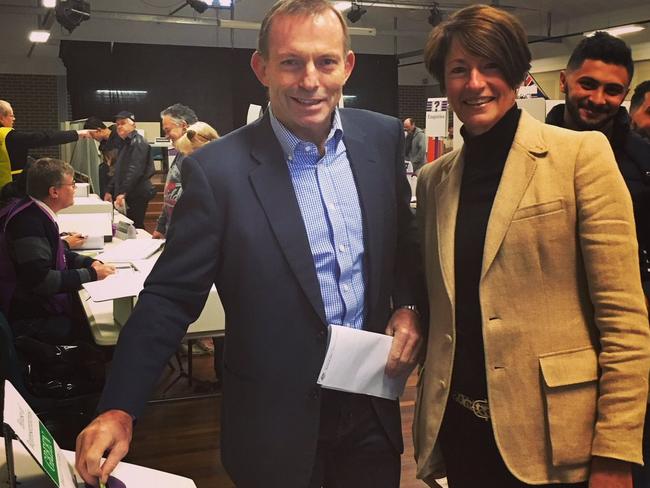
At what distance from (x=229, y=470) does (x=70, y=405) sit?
147cm

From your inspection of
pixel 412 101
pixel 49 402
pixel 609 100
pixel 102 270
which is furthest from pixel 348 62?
pixel 412 101

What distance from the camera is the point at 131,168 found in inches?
281

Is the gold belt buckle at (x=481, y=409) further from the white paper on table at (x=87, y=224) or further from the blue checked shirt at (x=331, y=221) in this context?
the white paper on table at (x=87, y=224)

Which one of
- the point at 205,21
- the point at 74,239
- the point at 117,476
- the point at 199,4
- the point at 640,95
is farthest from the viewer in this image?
the point at 205,21

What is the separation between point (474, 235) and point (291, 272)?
352 millimetres

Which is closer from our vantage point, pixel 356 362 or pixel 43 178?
pixel 356 362

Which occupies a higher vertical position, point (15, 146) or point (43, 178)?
point (15, 146)

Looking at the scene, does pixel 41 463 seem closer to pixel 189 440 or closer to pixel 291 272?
pixel 291 272

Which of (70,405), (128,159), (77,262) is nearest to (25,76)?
(128,159)

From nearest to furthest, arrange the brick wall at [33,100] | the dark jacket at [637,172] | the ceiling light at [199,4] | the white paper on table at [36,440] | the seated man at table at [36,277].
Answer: the white paper on table at [36,440] → the dark jacket at [637,172] → the seated man at table at [36,277] → the ceiling light at [199,4] → the brick wall at [33,100]

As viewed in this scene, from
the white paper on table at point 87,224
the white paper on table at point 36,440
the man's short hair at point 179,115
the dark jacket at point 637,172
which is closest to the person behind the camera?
the white paper on table at point 36,440

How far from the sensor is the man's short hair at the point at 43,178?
3.35 meters

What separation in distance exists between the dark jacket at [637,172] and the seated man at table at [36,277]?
242cm

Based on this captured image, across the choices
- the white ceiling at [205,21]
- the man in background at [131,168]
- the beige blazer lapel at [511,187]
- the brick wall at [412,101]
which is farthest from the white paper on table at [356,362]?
the brick wall at [412,101]
